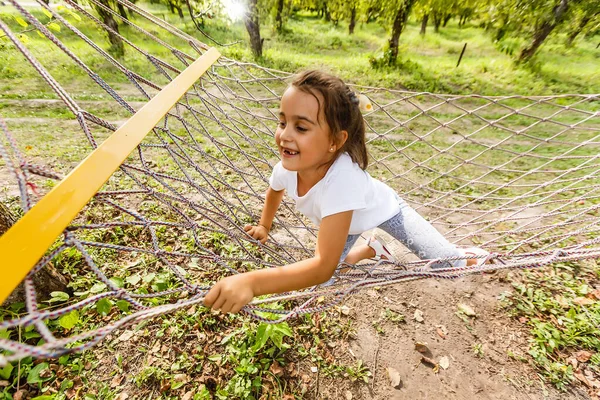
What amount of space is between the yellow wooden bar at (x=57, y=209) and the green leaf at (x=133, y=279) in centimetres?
104

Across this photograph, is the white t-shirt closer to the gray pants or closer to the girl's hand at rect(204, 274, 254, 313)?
the gray pants

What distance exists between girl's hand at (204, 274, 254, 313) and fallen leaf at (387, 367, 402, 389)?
1068 millimetres

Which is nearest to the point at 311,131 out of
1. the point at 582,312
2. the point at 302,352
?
the point at 302,352

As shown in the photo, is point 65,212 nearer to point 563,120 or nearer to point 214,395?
point 214,395

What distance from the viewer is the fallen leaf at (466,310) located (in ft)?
6.12

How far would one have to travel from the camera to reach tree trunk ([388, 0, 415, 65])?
6.91 metres

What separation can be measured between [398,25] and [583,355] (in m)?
7.71

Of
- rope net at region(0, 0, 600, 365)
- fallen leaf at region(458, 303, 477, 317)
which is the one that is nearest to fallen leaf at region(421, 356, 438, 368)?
fallen leaf at region(458, 303, 477, 317)

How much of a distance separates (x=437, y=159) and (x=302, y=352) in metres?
2.87

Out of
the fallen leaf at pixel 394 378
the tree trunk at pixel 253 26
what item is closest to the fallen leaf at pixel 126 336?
the fallen leaf at pixel 394 378

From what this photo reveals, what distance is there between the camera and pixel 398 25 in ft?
24.4

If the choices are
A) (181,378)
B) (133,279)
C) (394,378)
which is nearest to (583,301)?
(394,378)

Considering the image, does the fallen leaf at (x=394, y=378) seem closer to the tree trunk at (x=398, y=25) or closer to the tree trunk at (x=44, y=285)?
the tree trunk at (x=44, y=285)

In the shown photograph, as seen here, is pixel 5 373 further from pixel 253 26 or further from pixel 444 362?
pixel 253 26
